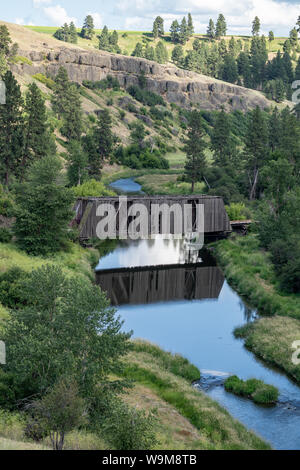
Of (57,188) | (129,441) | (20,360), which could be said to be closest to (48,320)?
(20,360)

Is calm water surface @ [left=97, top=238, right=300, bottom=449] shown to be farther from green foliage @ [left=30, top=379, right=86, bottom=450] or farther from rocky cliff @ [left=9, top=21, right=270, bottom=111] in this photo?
rocky cliff @ [left=9, top=21, right=270, bottom=111]

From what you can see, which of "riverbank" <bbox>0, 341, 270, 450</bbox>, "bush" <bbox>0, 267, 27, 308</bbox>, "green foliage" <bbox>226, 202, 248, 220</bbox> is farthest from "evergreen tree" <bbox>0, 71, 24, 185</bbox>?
"riverbank" <bbox>0, 341, 270, 450</bbox>

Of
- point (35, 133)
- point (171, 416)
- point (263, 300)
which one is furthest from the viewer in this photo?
point (35, 133)

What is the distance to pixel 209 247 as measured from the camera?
219 ft

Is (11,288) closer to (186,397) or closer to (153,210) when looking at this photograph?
(186,397)

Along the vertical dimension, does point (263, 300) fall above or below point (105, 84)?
below

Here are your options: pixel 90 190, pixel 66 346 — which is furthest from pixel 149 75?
pixel 66 346

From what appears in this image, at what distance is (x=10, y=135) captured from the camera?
72812mm

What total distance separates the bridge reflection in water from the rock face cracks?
8917 centimetres

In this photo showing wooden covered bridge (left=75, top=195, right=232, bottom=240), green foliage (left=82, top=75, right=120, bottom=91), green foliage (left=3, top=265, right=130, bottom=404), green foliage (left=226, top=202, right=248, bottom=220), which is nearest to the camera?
green foliage (left=3, top=265, right=130, bottom=404)

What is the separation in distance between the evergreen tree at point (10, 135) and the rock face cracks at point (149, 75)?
61495 mm

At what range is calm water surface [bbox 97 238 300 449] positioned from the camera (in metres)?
29.7

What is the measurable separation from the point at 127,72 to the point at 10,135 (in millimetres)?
101165

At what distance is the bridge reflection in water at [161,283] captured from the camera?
164ft
